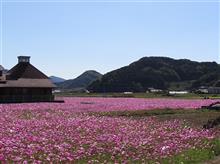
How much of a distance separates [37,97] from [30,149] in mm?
52604

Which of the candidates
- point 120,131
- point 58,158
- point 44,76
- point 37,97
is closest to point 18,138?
point 58,158

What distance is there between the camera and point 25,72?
242 ft

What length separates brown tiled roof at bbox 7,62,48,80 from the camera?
7326 cm

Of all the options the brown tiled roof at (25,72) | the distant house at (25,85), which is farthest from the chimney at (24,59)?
the brown tiled roof at (25,72)

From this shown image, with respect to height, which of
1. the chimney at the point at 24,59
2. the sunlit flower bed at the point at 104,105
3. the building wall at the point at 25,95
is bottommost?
the sunlit flower bed at the point at 104,105

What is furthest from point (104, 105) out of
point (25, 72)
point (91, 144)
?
point (91, 144)

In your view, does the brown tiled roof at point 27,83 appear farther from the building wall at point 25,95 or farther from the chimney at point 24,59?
the chimney at point 24,59

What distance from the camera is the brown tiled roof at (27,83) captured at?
67787mm

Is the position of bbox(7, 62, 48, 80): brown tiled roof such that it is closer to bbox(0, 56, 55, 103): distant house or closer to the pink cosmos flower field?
bbox(0, 56, 55, 103): distant house

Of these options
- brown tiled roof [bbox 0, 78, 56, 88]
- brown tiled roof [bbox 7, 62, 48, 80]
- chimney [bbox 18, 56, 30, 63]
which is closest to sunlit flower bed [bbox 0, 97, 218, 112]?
brown tiled roof [bbox 0, 78, 56, 88]

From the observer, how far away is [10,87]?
6806 centimetres

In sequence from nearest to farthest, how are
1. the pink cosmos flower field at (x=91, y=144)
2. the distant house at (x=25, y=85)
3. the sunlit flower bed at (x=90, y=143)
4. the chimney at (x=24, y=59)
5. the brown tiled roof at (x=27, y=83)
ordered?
the pink cosmos flower field at (x=91, y=144)
the sunlit flower bed at (x=90, y=143)
the distant house at (x=25, y=85)
the brown tiled roof at (x=27, y=83)
the chimney at (x=24, y=59)

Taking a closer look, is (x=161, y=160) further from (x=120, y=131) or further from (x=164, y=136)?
(x=120, y=131)

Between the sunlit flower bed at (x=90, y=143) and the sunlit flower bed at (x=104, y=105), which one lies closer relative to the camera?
the sunlit flower bed at (x=90, y=143)
